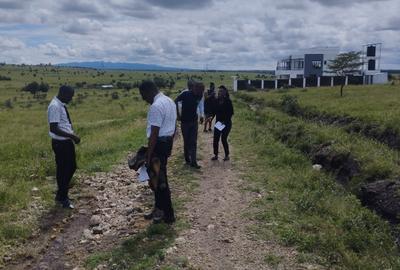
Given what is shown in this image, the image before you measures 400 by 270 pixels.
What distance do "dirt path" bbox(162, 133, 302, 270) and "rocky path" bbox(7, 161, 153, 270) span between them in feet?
2.77

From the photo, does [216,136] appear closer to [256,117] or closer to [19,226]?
Answer: [19,226]

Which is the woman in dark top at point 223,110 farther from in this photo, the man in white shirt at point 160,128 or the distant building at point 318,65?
the distant building at point 318,65

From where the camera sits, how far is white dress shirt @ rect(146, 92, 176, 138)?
21.4 feet

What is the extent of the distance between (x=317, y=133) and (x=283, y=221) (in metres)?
7.97

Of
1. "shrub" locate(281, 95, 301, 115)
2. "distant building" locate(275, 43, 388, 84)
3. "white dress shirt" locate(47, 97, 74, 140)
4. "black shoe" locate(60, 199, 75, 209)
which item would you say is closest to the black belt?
"white dress shirt" locate(47, 97, 74, 140)

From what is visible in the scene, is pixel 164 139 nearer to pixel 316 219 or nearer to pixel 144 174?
pixel 144 174

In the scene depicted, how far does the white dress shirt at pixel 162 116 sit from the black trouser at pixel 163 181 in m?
0.14

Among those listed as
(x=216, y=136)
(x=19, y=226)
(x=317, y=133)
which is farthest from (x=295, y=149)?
(x=19, y=226)

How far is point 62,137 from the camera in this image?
7863 mm

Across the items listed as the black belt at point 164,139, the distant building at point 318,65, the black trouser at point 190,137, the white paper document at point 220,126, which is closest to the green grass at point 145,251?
the black belt at point 164,139

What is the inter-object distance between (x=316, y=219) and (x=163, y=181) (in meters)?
2.37

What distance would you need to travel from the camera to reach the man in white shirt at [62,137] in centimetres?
770

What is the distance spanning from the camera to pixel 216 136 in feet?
Result: 39.4

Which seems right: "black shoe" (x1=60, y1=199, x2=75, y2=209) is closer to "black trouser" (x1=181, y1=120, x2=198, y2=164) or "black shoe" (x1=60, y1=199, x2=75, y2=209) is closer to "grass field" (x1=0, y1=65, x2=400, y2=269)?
"grass field" (x1=0, y1=65, x2=400, y2=269)
